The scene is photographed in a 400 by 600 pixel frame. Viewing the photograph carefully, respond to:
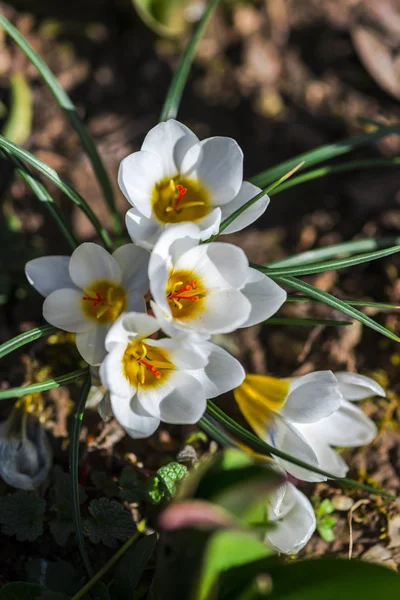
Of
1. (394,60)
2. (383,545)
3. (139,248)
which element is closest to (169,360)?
(139,248)

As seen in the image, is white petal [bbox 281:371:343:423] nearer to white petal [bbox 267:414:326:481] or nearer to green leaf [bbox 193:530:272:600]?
white petal [bbox 267:414:326:481]

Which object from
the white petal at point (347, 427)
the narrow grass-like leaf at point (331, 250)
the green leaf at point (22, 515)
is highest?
the narrow grass-like leaf at point (331, 250)

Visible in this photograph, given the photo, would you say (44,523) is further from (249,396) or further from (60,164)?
(60,164)

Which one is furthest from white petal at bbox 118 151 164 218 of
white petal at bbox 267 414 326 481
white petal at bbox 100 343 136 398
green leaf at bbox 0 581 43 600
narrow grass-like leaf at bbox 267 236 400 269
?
green leaf at bbox 0 581 43 600

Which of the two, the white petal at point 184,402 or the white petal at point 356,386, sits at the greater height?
the white petal at point 184,402

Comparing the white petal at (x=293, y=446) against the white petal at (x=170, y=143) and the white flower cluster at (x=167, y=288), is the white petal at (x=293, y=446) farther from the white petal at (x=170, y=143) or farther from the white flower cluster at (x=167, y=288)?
the white petal at (x=170, y=143)

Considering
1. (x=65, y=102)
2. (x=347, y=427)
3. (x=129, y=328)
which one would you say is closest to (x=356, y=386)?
(x=347, y=427)

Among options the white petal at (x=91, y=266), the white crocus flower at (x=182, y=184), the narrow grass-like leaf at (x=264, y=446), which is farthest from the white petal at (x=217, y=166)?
the narrow grass-like leaf at (x=264, y=446)
